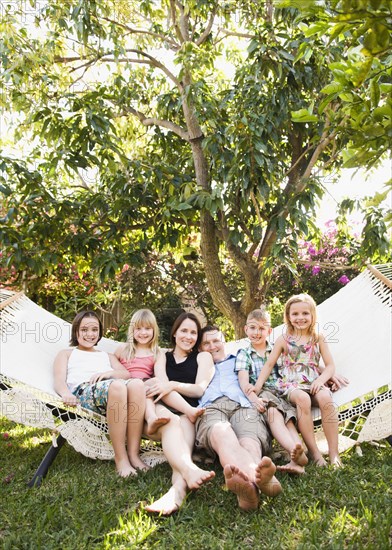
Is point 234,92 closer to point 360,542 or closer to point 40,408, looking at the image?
point 40,408

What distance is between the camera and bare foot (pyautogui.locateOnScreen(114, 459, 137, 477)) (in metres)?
A: 2.38

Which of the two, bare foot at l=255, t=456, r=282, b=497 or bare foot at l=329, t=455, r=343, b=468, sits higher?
bare foot at l=255, t=456, r=282, b=497

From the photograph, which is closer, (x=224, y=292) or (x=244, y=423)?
(x=244, y=423)

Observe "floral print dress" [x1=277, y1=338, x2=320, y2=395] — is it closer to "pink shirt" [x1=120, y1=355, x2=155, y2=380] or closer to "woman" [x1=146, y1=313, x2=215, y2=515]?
"woman" [x1=146, y1=313, x2=215, y2=515]

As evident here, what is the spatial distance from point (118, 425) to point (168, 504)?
568 millimetres

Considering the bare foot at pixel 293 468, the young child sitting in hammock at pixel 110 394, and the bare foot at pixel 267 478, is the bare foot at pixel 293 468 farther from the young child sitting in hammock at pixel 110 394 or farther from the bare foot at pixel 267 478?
the young child sitting in hammock at pixel 110 394

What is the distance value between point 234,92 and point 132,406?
1.99 metres

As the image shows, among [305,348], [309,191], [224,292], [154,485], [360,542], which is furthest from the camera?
[224,292]

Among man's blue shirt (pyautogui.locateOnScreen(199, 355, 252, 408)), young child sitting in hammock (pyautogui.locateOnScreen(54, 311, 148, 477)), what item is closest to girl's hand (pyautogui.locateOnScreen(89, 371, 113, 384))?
young child sitting in hammock (pyautogui.locateOnScreen(54, 311, 148, 477))

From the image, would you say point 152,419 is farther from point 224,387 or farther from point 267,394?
point 267,394

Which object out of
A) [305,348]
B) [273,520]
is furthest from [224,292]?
[273,520]

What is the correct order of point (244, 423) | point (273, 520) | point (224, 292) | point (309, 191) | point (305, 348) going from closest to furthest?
point (273, 520) < point (244, 423) < point (305, 348) < point (309, 191) < point (224, 292)

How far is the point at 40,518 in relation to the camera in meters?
1.96

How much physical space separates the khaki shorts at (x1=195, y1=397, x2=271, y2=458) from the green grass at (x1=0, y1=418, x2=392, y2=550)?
16 centimetres
